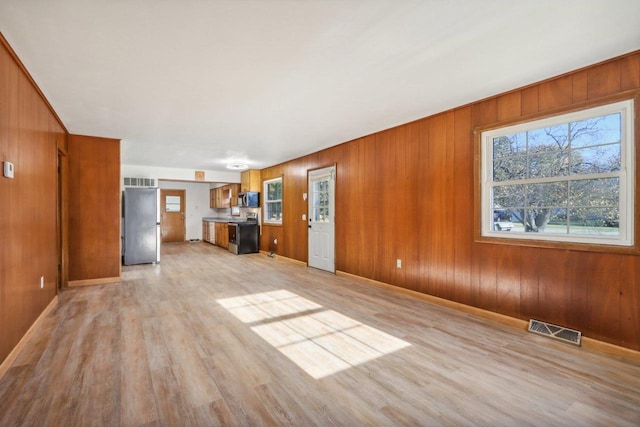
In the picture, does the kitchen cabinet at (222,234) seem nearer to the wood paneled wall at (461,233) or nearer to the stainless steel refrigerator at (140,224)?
the stainless steel refrigerator at (140,224)

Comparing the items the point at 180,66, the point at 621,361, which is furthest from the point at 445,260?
the point at 180,66

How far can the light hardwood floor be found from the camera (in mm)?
1680

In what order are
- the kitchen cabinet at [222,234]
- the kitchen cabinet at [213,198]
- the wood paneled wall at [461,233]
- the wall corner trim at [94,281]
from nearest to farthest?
the wood paneled wall at [461,233] < the wall corner trim at [94,281] < the kitchen cabinet at [222,234] < the kitchen cabinet at [213,198]

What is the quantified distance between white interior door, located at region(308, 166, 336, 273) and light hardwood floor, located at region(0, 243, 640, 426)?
209cm

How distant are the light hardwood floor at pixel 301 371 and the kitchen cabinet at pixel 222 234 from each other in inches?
203

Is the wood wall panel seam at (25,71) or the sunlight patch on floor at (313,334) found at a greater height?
the wood wall panel seam at (25,71)

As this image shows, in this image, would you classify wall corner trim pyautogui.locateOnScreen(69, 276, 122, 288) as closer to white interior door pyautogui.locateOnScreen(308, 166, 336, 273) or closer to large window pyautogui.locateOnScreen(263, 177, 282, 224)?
white interior door pyautogui.locateOnScreen(308, 166, 336, 273)

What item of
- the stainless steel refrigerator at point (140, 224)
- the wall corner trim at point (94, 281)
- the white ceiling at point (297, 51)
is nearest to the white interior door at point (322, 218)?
the white ceiling at point (297, 51)

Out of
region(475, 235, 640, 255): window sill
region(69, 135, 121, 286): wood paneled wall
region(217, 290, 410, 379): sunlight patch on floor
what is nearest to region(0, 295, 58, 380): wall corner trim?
region(69, 135, 121, 286): wood paneled wall

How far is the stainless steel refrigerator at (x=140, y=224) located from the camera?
619 centimetres

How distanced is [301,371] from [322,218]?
3908 millimetres

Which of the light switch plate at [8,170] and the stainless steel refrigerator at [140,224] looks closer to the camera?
the light switch plate at [8,170]

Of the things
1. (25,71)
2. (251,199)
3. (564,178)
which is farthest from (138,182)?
(564,178)

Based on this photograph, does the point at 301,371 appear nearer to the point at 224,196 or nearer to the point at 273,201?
the point at 273,201
